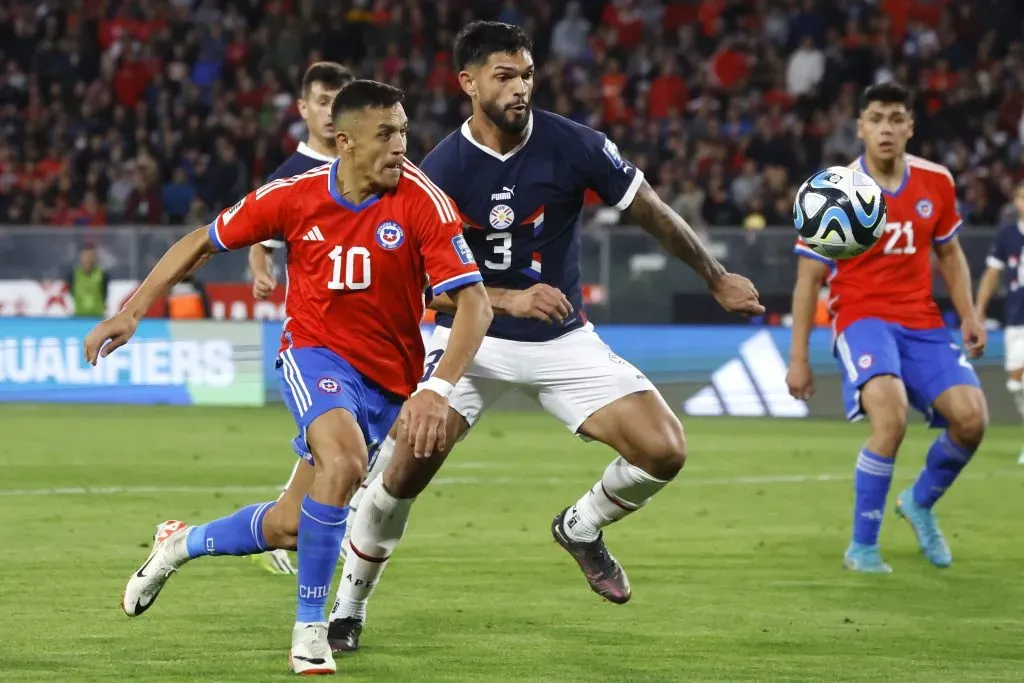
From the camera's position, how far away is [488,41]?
22.8 ft

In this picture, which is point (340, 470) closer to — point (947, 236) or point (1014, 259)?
point (947, 236)

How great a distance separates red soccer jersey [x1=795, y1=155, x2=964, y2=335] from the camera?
8.91 meters

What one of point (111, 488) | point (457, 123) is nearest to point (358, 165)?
point (111, 488)

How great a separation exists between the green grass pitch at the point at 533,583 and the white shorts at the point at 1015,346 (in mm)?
1134

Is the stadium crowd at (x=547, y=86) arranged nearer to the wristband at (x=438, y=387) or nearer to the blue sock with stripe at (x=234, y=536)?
the blue sock with stripe at (x=234, y=536)

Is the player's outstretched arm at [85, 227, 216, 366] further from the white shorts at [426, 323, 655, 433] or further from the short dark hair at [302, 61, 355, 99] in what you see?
the short dark hair at [302, 61, 355, 99]

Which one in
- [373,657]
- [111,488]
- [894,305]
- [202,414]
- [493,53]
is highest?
[493,53]

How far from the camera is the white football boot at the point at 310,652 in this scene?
19.3 feet

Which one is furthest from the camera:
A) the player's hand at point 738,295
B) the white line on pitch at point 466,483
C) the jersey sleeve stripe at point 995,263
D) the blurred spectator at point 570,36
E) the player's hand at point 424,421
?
the blurred spectator at point 570,36

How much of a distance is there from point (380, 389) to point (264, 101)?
20.4 metres

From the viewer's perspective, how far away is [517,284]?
23.4 feet

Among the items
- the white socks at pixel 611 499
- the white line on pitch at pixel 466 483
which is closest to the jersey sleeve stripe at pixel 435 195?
the white socks at pixel 611 499

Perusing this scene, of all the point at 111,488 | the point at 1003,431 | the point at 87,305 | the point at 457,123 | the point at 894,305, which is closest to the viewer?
the point at 894,305

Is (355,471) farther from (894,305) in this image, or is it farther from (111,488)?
(111,488)
